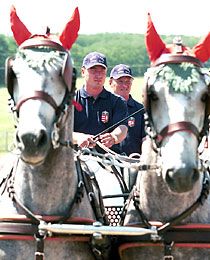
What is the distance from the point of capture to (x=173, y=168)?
17.2 ft

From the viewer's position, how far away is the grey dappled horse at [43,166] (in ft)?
17.7

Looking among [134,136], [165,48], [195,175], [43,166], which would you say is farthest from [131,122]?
[195,175]

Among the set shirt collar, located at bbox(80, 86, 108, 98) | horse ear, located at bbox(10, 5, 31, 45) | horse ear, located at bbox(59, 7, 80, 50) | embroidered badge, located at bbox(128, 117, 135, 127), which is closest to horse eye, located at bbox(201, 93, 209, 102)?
horse ear, located at bbox(59, 7, 80, 50)

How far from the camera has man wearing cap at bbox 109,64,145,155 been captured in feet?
29.3

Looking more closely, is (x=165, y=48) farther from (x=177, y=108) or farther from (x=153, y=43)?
(x=177, y=108)

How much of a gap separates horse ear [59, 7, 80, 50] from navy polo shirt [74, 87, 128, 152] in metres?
2.19

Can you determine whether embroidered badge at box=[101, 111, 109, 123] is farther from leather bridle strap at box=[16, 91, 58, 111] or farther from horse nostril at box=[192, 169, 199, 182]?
horse nostril at box=[192, 169, 199, 182]

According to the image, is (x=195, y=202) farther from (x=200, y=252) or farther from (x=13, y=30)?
(x=13, y=30)

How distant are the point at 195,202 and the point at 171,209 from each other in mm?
185

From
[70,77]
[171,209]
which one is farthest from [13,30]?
[171,209]

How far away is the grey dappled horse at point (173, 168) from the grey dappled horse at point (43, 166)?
0.45m

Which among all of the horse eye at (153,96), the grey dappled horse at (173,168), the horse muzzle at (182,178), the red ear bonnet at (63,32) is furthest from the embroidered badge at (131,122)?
the horse muzzle at (182,178)

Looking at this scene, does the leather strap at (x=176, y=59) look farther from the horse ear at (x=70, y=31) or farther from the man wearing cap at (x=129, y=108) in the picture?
the man wearing cap at (x=129, y=108)

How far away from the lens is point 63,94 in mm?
5609
